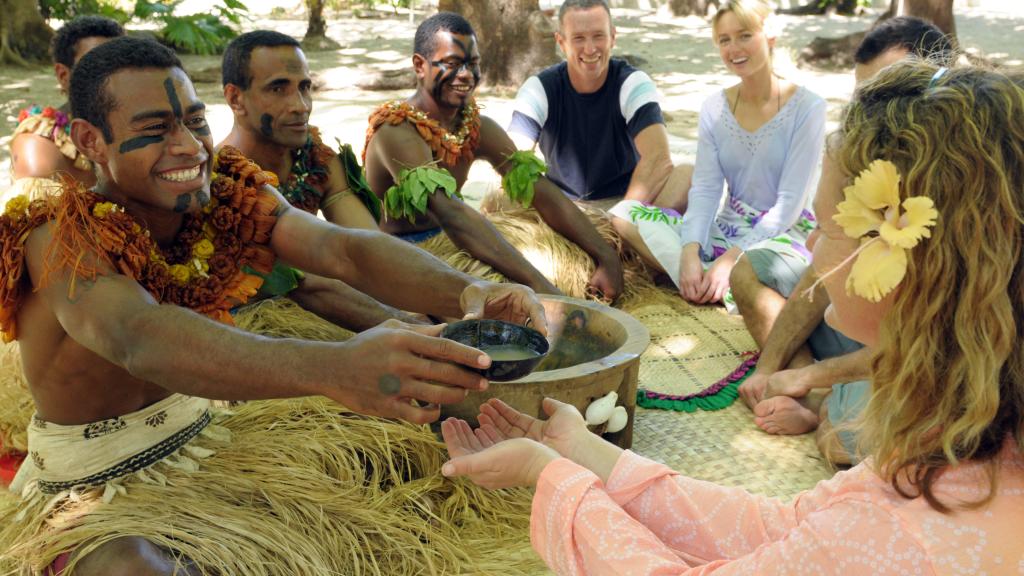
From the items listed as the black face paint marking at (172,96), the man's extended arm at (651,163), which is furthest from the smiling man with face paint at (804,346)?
the black face paint marking at (172,96)

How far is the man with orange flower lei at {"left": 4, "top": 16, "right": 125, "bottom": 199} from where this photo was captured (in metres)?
3.62

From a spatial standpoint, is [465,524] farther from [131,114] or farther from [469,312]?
[131,114]

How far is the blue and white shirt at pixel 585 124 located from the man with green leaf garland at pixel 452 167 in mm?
531

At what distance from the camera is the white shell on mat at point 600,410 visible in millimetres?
2543

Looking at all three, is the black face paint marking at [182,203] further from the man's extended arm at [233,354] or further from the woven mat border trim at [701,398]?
A: the woven mat border trim at [701,398]

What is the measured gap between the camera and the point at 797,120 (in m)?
3.79

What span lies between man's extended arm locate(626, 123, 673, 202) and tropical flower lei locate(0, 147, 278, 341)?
7.79 ft

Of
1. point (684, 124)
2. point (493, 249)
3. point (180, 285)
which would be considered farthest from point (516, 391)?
point (684, 124)

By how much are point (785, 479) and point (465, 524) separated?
0.96m

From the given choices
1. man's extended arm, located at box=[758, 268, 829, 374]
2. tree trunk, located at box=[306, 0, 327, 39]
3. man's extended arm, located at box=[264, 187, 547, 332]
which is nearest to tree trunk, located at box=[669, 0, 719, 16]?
tree trunk, located at box=[306, 0, 327, 39]

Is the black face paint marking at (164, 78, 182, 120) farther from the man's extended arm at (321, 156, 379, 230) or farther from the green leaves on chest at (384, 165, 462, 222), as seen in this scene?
the green leaves on chest at (384, 165, 462, 222)

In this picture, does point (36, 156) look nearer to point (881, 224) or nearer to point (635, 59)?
point (881, 224)

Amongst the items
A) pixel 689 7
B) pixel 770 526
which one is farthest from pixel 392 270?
pixel 689 7

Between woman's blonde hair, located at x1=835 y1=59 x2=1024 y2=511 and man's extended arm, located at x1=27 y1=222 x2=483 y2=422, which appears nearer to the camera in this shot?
woman's blonde hair, located at x1=835 y1=59 x2=1024 y2=511
